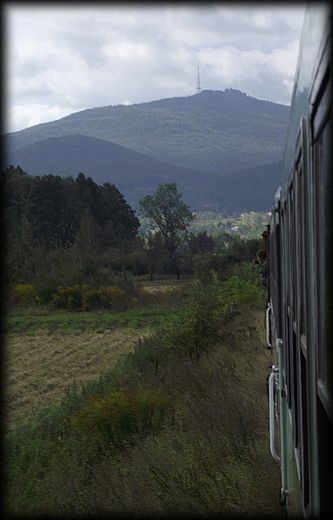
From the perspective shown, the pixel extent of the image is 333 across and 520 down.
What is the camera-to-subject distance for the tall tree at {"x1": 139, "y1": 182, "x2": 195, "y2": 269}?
6906cm

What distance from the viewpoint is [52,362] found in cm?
1967

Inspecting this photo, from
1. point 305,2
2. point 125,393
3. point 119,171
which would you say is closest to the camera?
point 305,2

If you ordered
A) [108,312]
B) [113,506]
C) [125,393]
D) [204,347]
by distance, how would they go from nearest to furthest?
[113,506], [125,393], [204,347], [108,312]

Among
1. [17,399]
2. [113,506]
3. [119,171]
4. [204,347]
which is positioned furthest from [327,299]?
[119,171]

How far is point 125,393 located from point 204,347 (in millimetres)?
4585

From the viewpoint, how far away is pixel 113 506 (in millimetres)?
6117

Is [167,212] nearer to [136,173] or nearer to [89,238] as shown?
[89,238]

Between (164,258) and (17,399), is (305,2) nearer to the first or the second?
(17,399)

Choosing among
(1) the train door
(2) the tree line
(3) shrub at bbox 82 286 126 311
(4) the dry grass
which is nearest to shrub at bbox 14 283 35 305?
(2) the tree line

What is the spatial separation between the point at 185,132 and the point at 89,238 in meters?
136

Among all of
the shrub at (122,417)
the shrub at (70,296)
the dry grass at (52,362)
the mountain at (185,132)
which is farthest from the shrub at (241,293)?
the mountain at (185,132)

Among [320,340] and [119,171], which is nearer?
[320,340]

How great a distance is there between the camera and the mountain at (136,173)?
4919 inches

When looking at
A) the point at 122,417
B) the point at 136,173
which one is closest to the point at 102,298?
the point at 122,417
